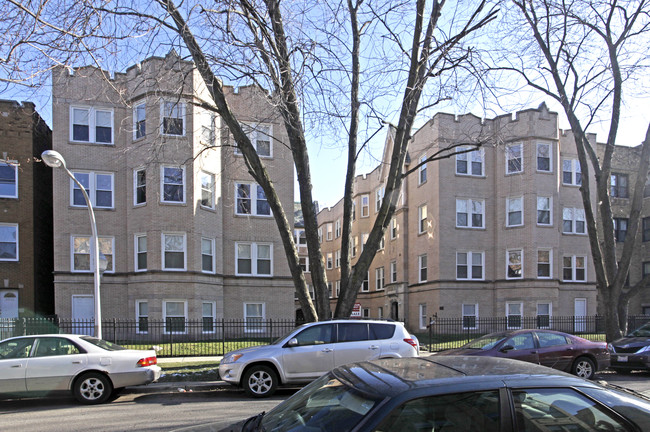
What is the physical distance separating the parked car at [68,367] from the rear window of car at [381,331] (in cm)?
449

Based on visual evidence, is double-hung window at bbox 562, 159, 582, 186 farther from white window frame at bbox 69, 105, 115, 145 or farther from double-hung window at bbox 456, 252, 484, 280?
white window frame at bbox 69, 105, 115, 145

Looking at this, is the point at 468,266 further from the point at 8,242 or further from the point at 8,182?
the point at 8,182

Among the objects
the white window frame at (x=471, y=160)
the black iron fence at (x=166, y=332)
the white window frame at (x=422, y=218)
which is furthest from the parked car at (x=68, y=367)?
the white window frame at (x=471, y=160)

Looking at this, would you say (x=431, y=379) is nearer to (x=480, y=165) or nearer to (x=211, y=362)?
(x=211, y=362)

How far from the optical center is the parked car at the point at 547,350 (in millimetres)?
10617

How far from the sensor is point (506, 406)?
292 cm

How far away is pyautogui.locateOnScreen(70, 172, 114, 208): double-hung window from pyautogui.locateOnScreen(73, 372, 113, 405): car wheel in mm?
13371

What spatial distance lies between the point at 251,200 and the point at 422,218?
33.0 ft

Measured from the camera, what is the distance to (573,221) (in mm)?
26250

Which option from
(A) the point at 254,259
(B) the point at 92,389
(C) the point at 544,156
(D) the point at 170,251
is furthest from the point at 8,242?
(C) the point at 544,156

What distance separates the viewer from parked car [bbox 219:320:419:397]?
9406 mm

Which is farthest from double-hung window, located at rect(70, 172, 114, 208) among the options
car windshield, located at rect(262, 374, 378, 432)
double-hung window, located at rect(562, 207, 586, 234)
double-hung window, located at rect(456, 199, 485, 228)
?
double-hung window, located at rect(562, 207, 586, 234)

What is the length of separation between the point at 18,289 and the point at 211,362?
11771 mm

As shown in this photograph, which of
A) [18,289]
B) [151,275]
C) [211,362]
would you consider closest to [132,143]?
[151,275]
